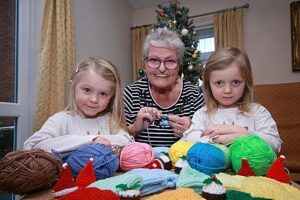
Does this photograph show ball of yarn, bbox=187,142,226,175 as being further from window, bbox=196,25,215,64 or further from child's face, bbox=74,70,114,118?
window, bbox=196,25,215,64

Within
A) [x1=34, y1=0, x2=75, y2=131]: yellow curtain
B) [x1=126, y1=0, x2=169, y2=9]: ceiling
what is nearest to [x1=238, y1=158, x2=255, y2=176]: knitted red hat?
[x1=34, y1=0, x2=75, y2=131]: yellow curtain

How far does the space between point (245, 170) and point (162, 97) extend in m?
0.88

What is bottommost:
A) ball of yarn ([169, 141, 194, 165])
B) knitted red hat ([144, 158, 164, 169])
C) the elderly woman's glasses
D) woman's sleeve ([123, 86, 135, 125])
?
knitted red hat ([144, 158, 164, 169])

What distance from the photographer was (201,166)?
68 cm

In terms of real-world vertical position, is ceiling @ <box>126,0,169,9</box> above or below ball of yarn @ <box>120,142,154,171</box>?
above

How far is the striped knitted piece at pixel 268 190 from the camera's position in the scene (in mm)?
460

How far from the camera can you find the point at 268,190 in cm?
47

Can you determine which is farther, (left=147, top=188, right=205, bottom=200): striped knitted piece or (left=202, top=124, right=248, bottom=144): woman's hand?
(left=202, top=124, right=248, bottom=144): woman's hand

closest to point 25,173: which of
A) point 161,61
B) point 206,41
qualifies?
point 161,61

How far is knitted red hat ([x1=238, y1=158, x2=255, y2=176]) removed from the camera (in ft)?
2.06

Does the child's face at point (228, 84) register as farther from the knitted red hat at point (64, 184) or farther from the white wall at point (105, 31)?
the white wall at point (105, 31)

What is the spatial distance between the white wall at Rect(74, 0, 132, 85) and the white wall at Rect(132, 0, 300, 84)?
1.45 meters

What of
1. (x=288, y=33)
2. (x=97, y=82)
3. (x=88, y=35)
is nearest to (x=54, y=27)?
(x=88, y=35)

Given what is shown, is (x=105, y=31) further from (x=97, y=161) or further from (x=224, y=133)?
(x=97, y=161)
